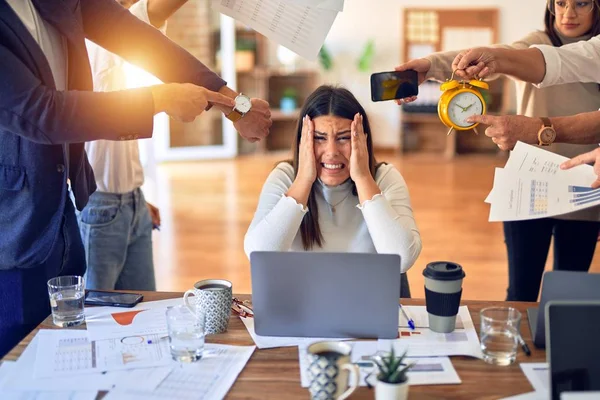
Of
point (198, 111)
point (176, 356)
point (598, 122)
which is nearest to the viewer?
point (176, 356)

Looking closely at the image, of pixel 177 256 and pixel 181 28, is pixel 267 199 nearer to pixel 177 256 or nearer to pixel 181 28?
pixel 177 256

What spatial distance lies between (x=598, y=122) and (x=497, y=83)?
241 inches

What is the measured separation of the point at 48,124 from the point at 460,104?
3.37 feet

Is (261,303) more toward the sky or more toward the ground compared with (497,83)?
more toward the ground

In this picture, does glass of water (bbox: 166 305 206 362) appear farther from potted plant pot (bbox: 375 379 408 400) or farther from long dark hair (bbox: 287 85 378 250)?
long dark hair (bbox: 287 85 378 250)

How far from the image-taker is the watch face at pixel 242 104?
1874 millimetres

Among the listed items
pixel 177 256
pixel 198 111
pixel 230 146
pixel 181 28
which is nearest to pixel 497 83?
pixel 230 146

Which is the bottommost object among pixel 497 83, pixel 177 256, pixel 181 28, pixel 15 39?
pixel 177 256

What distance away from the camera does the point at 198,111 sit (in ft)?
5.43

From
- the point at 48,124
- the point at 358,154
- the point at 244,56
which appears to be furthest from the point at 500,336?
the point at 244,56

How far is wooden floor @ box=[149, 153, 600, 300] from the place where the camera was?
4035 millimetres

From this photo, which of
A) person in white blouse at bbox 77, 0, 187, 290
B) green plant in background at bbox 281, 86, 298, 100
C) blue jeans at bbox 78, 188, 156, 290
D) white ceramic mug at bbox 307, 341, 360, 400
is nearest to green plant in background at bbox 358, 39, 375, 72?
green plant in background at bbox 281, 86, 298, 100

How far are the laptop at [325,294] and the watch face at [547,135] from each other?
0.74 m

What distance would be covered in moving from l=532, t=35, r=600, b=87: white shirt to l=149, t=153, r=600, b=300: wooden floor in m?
1.86
